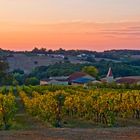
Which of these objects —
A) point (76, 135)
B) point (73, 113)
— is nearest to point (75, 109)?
point (73, 113)

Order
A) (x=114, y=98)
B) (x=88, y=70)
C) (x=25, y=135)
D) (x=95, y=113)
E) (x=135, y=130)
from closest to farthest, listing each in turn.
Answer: (x=25, y=135) < (x=135, y=130) < (x=95, y=113) < (x=114, y=98) < (x=88, y=70)

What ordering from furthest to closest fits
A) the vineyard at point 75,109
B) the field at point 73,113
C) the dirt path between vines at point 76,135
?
the vineyard at point 75,109 < the field at point 73,113 < the dirt path between vines at point 76,135

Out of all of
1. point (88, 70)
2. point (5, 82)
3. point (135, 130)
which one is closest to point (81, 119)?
point (135, 130)

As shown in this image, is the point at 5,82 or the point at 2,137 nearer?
the point at 2,137

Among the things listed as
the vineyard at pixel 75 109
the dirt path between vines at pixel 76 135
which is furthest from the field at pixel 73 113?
the dirt path between vines at pixel 76 135

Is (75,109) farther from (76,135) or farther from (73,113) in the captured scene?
(76,135)

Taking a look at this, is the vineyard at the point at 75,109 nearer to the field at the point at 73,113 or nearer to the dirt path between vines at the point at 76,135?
the field at the point at 73,113

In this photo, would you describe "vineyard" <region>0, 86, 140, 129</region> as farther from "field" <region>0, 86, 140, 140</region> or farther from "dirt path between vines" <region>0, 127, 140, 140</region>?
"dirt path between vines" <region>0, 127, 140, 140</region>

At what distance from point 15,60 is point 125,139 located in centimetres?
13422

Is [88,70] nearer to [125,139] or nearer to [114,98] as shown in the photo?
[114,98]

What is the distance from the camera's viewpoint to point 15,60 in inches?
5906

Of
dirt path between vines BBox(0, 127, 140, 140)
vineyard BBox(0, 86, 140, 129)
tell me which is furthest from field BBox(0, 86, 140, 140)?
dirt path between vines BBox(0, 127, 140, 140)

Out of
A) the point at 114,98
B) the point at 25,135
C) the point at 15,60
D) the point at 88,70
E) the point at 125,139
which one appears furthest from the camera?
the point at 15,60

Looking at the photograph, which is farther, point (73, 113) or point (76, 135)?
point (73, 113)
